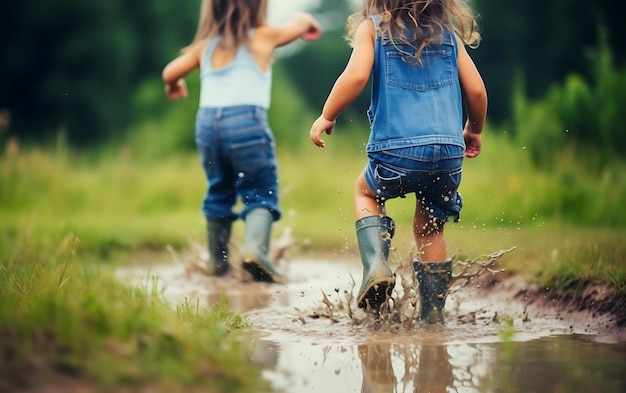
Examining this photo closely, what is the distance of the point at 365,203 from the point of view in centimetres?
366

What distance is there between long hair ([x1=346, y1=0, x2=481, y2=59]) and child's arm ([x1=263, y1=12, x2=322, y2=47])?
1244 mm

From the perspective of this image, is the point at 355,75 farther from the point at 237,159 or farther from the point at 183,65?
the point at 183,65

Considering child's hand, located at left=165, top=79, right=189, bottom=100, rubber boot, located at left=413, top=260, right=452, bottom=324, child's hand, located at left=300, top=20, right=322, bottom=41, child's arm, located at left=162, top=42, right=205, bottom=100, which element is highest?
child's hand, located at left=300, top=20, right=322, bottom=41

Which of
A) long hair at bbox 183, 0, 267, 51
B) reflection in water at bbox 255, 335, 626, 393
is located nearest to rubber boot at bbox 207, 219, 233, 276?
long hair at bbox 183, 0, 267, 51

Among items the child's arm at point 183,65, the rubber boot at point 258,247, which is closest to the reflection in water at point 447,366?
the rubber boot at point 258,247

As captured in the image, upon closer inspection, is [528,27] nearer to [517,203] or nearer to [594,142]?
[594,142]

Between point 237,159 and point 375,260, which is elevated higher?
point 237,159

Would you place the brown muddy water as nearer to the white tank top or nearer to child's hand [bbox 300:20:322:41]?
the white tank top

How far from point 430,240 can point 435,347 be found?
0.64 metres

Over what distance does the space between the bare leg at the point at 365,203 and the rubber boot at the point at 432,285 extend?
0.30 m

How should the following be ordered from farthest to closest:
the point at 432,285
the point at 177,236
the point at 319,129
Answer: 1. the point at 177,236
2. the point at 432,285
3. the point at 319,129

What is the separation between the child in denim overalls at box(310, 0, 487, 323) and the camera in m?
3.46

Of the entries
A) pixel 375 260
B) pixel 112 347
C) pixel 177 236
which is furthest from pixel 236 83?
pixel 112 347

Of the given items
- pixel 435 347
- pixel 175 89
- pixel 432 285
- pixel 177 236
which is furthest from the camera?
pixel 177 236
